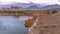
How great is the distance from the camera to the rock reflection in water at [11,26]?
2381 millimetres

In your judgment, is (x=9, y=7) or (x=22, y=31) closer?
(x=9, y=7)

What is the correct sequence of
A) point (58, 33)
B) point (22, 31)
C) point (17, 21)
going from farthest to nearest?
point (17, 21)
point (22, 31)
point (58, 33)

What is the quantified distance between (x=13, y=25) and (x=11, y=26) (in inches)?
2.3

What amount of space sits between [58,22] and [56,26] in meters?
0.05

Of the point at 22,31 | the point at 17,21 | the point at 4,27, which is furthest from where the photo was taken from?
the point at 17,21

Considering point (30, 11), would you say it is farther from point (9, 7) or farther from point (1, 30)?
point (1, 30)

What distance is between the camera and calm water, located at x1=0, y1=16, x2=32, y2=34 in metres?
2.39

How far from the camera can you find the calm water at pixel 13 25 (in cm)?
239

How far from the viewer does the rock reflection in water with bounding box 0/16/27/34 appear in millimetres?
2381

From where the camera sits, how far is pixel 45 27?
2.65ft

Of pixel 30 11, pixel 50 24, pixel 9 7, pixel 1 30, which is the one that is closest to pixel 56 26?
Result: pixel 50 24

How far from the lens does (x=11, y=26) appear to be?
8.59 feet

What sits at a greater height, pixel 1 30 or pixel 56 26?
pixel 56 26

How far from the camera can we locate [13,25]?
266cm
